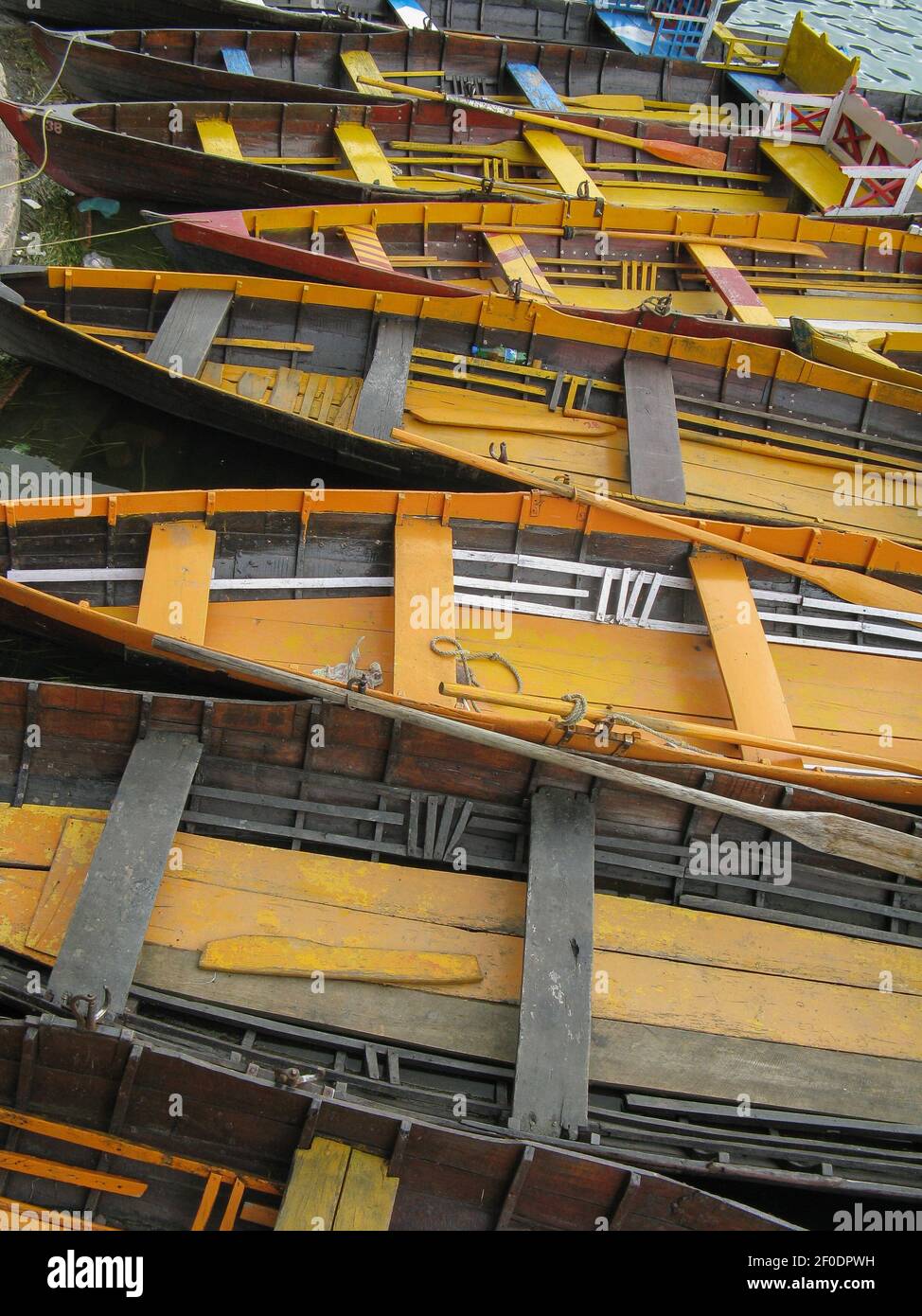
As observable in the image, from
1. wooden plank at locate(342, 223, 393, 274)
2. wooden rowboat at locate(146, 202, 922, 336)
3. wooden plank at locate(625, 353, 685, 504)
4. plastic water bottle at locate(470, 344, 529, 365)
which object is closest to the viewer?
wooden plank at locate(625, 353, 685, 504)

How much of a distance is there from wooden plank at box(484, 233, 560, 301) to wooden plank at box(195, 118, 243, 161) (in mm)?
3434

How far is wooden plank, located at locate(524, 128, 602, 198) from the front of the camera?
1388cm

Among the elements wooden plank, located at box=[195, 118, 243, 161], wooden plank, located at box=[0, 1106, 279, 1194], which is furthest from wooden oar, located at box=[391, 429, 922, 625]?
wooden plank, located at box=[195, 118, 243, 161]

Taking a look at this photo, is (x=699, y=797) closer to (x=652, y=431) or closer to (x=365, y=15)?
(x=652, y=431)

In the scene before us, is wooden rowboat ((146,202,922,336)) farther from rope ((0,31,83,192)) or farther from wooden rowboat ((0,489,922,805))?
wooden rowboat ((0,489,922,805))

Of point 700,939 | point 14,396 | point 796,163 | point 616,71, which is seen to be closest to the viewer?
point 700,939

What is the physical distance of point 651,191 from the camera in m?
15.3

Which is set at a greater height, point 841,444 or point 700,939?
point 841,444

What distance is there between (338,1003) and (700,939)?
2.48 meters

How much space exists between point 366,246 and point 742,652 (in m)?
6.54
